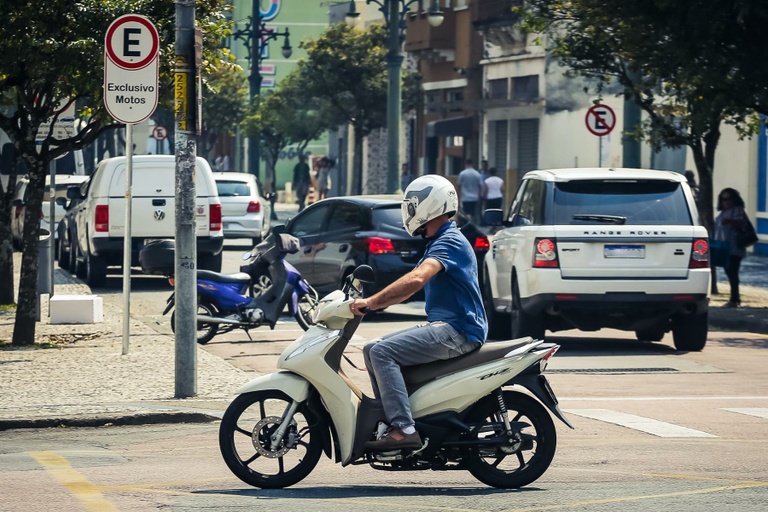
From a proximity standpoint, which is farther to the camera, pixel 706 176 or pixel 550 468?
pixel 706 176

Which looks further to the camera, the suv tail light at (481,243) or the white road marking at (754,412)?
the suv tail light at (481,243)

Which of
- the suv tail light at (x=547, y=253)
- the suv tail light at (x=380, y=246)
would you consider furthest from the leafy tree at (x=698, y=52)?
the suv tail light at (x=547, y=253)

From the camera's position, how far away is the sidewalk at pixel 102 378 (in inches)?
432

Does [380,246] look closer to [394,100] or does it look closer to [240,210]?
[240,210]

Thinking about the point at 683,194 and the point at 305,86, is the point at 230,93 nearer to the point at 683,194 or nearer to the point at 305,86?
the point at 305,86

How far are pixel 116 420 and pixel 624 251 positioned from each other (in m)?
6.13

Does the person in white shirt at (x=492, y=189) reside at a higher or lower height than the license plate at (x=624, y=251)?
higher

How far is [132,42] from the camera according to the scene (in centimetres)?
1342

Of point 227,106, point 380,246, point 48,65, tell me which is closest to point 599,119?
point 380,246

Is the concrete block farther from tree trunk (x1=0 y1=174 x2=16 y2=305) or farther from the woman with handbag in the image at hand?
the woman with handbag

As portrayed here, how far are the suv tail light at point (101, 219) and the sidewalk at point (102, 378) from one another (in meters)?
4.51

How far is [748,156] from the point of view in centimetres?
3422

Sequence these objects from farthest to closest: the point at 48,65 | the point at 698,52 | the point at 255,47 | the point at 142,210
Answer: the point at 255,47
the point at 142,210
the point at 698,52
the point at 48,65

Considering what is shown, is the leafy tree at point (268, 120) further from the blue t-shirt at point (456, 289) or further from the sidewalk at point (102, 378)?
the blue t-shirt at point (456, 289)
